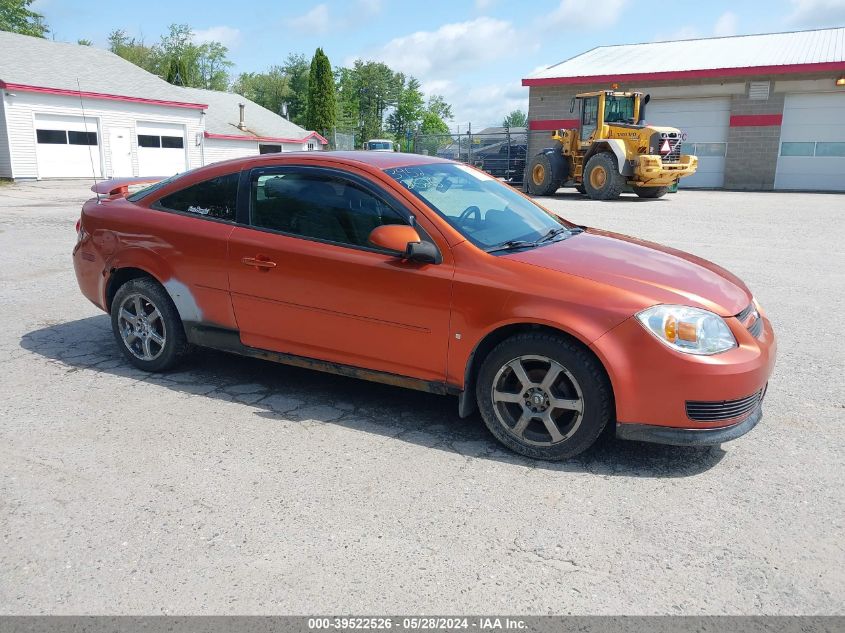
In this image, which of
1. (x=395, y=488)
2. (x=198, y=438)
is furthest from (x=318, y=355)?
(x=395, y=488)

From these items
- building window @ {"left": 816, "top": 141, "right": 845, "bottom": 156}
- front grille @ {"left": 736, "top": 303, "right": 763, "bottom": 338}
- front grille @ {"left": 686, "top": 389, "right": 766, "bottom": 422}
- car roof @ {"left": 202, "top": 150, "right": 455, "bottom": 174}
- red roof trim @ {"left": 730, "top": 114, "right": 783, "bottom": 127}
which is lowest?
front grille @ {"left": 686, "top": 389, "right": 766, "bottom": 422}

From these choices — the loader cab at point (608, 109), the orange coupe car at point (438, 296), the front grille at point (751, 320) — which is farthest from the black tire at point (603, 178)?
the front grille at point (751, 320)

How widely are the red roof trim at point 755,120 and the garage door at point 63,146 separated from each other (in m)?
25.9

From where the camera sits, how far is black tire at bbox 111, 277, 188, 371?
4621mm

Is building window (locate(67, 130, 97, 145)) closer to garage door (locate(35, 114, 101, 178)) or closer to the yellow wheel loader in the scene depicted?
garage door (locate(35, 114, 101, 178))

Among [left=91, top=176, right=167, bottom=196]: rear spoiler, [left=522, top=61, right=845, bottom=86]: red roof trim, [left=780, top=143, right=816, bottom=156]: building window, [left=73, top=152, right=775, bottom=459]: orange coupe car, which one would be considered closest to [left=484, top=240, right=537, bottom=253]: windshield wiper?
[left=73, top=152, right=775, bottom=459]: orange coupe car

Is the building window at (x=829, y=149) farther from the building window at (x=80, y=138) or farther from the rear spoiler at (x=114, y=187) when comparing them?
the building window at (x=80, y=138)

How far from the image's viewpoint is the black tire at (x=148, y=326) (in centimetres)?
462

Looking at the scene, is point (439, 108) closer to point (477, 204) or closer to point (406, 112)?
point (406, 112)

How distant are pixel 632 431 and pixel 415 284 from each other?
1344 mm

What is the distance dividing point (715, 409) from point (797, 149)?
28030 millimetres

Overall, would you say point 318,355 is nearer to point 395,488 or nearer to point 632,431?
point 395,488

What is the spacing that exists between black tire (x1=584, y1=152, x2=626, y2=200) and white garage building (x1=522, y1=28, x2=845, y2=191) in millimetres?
8845

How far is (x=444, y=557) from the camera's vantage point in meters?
2.70
